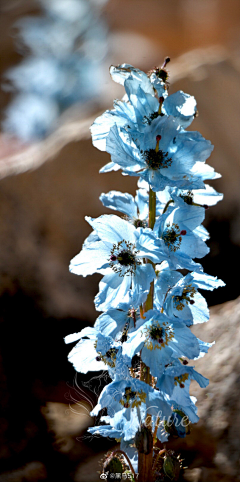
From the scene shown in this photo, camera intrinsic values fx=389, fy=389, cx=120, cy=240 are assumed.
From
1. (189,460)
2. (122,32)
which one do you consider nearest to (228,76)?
(122,32)

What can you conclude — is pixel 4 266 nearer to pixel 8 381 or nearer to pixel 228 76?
pixel 8 381

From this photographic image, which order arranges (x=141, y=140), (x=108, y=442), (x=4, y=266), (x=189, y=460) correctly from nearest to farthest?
1. (x=141, y=140)
2. (x=189, y=460)
3. (x=108, y=442)
4. (x=4, y=266)

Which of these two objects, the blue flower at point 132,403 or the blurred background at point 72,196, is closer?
the blue flower at point 132,403

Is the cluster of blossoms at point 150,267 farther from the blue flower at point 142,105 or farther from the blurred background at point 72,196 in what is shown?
the blurred background at point 72,196

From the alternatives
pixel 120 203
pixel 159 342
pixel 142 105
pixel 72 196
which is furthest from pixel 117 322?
pixel 72 196

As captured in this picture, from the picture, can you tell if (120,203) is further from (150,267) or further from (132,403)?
(132,403)

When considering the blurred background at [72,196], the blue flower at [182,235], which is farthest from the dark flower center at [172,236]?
the blurred background at [72,196]

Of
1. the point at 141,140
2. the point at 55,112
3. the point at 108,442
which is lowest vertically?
the point at 108,442

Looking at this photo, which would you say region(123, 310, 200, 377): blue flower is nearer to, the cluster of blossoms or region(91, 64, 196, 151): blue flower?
the cluster of blossoms
